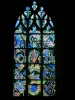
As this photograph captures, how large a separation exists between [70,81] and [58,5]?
1741 mm

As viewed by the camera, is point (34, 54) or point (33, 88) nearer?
point (33, 88)

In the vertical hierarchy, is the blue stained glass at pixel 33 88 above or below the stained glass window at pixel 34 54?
below

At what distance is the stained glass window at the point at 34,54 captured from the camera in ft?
28.0

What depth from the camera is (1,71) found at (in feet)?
27.5

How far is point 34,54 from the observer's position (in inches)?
343

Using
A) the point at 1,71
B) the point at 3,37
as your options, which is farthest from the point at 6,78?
the point at 3,37

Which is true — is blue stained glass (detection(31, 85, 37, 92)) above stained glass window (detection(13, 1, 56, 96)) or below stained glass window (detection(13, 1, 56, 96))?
below

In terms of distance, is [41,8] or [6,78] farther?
[41,8]

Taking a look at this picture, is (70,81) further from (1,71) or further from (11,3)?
(11,3)

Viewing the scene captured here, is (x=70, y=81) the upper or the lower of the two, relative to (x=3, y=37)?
lower

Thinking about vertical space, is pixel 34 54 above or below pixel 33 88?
above

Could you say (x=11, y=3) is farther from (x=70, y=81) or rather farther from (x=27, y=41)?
(x=70, y=81)

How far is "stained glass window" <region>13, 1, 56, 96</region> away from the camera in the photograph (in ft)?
28.0

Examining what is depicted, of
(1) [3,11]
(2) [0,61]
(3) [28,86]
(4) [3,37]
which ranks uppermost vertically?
(1) [3,11]
